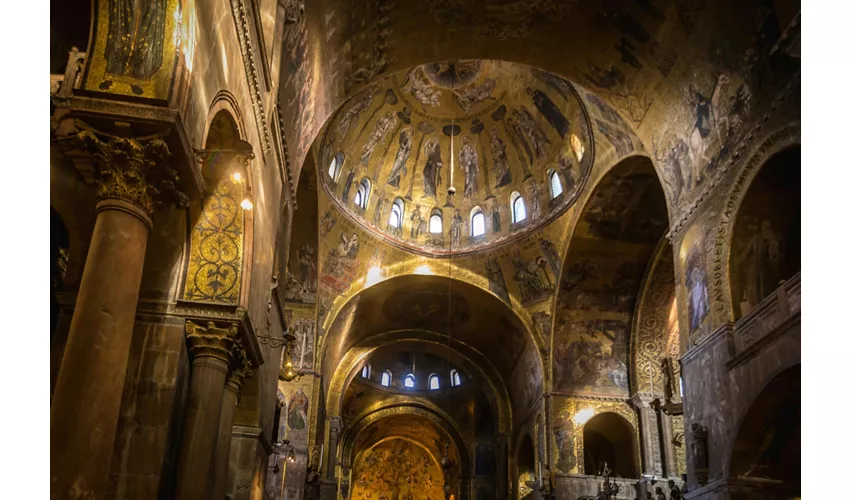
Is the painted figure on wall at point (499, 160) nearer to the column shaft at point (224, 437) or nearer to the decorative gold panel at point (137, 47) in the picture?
the column shaft at point (224, 437)

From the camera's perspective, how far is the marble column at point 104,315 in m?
6.11

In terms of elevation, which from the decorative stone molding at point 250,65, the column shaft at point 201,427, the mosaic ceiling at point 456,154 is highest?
the mosaic ceiling at point 456,154

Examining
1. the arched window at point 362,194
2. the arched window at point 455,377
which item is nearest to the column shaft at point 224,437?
the arched window at point 362,194

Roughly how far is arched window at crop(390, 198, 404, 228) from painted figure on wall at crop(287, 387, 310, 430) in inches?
260

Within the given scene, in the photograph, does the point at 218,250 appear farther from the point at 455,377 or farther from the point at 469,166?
the point at 455,377

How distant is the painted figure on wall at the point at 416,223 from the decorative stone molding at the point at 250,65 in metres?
14.8

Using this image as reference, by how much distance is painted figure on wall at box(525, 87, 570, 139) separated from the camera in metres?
22.7

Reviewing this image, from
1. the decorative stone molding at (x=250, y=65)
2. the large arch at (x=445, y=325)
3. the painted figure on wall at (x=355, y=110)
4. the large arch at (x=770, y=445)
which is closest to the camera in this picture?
the decorative stone molding at (x=250, y=65)

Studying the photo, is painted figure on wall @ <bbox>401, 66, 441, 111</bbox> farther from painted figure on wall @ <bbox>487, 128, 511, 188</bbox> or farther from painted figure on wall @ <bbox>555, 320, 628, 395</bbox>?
painted figure on wall @ <bbox>555, 320, 628, 395</bbox>

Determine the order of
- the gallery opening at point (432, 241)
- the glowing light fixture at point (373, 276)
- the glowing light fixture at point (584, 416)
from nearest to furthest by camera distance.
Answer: the gallery opening at point (432, 241), the glowing light fixture at point (584, 416), the glowing light fixture at point (373, 276)

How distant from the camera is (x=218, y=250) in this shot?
10.2 m

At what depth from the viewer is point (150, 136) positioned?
704 centimetres

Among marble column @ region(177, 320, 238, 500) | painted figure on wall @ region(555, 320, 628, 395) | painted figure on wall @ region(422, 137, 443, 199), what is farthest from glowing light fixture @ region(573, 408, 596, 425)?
marble column @ region(177, 320, 238, 500)

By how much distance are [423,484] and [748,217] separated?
3087 centimetres
